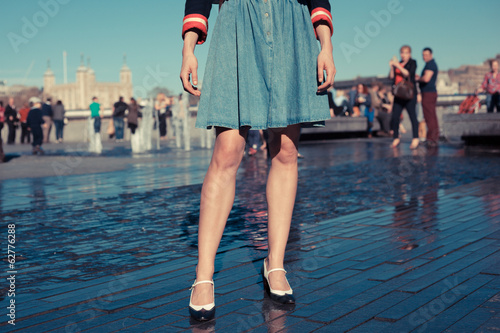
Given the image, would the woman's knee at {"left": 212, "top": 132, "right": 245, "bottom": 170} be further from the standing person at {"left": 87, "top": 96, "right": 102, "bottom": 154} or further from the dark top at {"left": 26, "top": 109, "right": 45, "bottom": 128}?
the dark top at {"left": 26, "top": 109, "right": 45, "bottom": 128}

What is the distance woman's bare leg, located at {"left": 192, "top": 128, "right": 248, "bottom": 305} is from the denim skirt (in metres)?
0.09

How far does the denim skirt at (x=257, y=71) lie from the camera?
267cm

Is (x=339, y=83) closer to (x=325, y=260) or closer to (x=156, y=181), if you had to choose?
(x=156, y=181)

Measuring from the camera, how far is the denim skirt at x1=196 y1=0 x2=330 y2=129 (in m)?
2.67

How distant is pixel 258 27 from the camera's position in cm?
271

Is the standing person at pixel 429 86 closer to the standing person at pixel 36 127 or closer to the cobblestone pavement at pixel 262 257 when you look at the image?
the cobblestone pavement at pixel 262 257

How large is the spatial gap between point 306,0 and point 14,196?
5.08m

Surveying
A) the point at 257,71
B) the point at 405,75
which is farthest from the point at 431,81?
Result: the point at 257,71

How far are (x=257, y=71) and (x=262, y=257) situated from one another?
1.23 metres

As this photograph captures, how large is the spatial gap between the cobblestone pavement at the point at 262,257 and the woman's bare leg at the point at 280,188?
8.6 inches

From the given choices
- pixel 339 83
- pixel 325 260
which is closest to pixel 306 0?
pixel 325 260

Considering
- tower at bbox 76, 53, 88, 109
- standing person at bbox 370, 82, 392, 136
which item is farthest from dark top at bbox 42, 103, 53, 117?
tower at bbox 76, 53, 88, 109

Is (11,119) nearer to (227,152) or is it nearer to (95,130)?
(95,130)

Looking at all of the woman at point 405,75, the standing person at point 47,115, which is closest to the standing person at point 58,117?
the standing person at point 47,115
